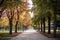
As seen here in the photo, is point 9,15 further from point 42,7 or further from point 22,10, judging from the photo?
point 42,7

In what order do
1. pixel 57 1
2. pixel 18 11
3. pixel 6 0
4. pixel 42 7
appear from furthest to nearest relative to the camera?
pixel 18 11, pixel 42 7, pixel 57 1, pixel 6 0

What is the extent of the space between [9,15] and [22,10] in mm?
5351

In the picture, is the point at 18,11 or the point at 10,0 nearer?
the point at 10,0

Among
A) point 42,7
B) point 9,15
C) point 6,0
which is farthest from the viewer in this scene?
point 9,15

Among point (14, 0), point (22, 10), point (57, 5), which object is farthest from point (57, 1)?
point (22, 10)

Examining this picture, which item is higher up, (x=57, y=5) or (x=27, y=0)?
(x=27, y=0)

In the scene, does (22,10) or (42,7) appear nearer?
(42,7)

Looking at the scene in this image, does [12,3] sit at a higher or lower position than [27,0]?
lower

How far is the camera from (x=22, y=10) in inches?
1566

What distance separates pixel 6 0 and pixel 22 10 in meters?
16.9

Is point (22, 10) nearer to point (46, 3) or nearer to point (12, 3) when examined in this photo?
point (46, 3)

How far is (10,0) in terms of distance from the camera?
78.4 ft

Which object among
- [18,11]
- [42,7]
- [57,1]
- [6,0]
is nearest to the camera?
[6,0]

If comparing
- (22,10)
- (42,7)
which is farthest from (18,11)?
(42,7)
